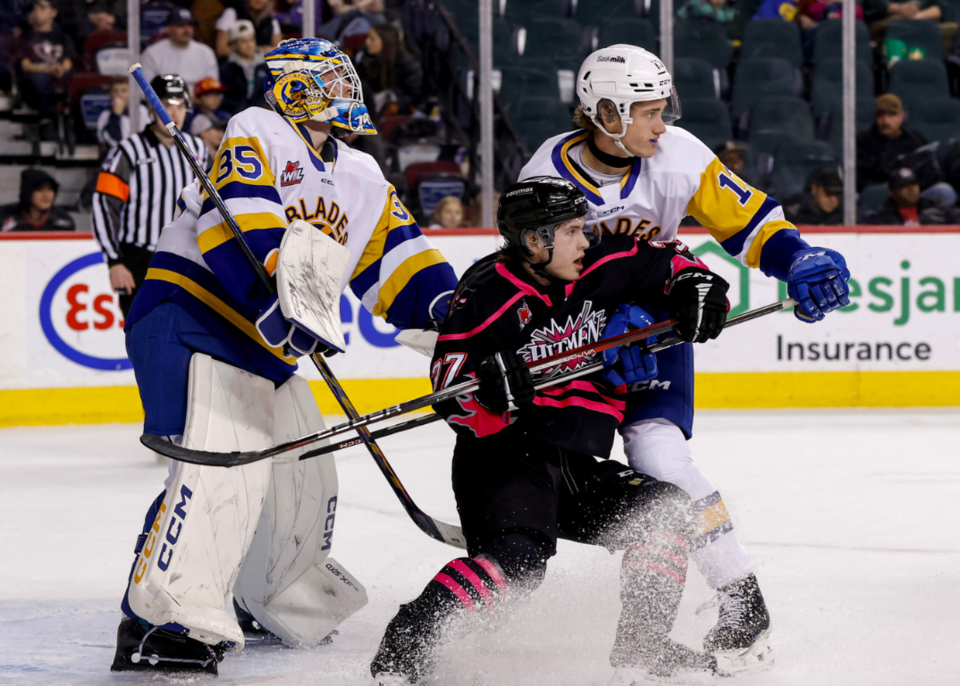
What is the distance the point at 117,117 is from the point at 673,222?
12.2ft

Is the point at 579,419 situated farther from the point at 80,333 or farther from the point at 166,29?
the point at 166,29

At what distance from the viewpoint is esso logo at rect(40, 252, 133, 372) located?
4.93m

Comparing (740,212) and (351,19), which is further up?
(351,19)

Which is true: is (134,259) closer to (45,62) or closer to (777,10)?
(45,62)

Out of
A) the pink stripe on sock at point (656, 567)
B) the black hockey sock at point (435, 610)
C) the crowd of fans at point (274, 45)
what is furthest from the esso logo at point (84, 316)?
the pink stripe on sock at point (656, 567)

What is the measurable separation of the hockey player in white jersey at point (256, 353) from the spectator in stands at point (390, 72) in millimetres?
3510

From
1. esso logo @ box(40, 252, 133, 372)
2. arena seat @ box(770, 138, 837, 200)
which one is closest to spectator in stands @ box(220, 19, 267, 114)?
esso logo @ box(40, 252, 133, 372)

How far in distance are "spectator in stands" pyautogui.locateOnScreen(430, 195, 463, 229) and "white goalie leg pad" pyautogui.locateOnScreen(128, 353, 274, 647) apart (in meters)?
3.49

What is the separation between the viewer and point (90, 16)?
5398 mm

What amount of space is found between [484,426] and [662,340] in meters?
0.34

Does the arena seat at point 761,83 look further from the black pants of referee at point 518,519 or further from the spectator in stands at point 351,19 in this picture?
the black pants of referee at point 518,519

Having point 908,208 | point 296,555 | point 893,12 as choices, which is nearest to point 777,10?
point 893,12

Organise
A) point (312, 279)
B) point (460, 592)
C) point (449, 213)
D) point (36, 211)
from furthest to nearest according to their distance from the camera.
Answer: point (449, 213) < point (36, 211) < point (312, 279) < point (460, 592)

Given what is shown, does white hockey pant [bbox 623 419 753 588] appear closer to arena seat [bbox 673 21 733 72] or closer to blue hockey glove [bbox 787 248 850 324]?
blue hockey glove [bbox 787 248 850 324]
